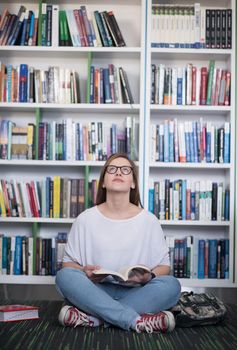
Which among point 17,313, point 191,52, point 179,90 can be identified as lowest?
point 17,313

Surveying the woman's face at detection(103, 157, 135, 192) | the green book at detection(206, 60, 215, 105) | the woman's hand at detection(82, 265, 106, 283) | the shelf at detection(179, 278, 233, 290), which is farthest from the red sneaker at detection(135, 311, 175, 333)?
the green book at detection(206, 60, 215, 105)

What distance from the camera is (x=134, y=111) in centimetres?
390

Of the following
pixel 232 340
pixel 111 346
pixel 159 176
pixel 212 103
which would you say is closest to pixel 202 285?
pixel 159 176

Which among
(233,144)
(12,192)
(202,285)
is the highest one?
(233,144)

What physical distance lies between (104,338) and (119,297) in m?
0.40

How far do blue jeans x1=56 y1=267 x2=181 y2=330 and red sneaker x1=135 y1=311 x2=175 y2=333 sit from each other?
3 centimetres

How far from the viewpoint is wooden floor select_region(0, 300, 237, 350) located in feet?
7.03

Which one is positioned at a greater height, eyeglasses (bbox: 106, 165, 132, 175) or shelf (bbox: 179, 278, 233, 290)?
eyeglasses (bbox: 106, 165, 132, 175)

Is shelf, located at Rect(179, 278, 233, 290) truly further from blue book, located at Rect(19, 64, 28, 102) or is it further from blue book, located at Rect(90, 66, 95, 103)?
blue book, located at Rect(19, 64, 28, 102)

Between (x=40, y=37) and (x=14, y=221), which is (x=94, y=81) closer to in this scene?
(x=40, y=37)

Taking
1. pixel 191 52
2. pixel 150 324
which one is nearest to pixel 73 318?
pixel 150 324

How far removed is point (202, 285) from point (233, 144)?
37.0 inches

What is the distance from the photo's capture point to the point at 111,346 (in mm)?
2146

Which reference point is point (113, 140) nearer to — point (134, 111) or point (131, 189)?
point (134, 111)
